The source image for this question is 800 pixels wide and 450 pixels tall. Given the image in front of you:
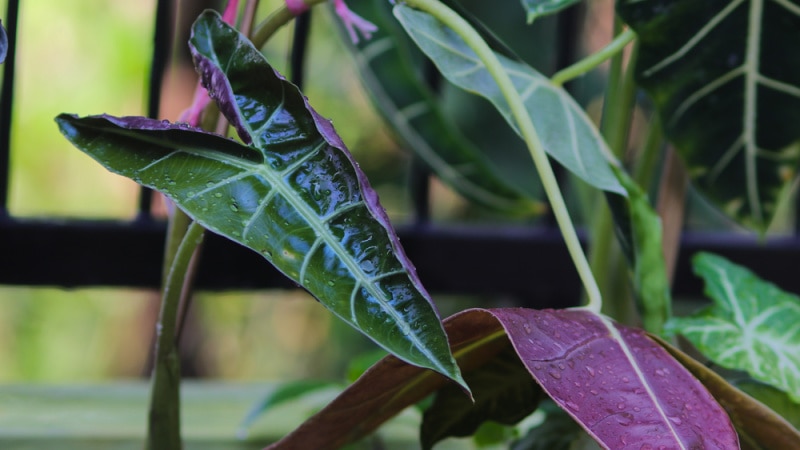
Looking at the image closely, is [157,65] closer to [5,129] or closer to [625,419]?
[5,129]

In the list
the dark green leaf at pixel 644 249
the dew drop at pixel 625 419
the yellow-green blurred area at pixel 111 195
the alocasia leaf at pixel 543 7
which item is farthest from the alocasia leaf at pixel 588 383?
the yellow-green blurred area at pixel 111 195

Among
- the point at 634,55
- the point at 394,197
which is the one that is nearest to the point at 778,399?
the point at 634,55

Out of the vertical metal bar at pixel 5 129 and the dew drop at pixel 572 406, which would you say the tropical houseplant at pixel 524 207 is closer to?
the dew drop at pixel 572 406

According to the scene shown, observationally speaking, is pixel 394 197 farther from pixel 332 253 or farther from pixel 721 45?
pixel 332 253

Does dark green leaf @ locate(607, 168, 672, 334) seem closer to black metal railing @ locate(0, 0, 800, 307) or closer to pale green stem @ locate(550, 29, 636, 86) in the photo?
pale green stem @ locate(550, 29, 636, 86)

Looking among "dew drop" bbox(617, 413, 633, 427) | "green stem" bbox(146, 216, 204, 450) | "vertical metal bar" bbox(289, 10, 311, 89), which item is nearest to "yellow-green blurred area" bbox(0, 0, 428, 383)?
"vertical metal bar" bbox(289, 10, 311, 89)

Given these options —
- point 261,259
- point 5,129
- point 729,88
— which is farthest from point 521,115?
point 5,129
